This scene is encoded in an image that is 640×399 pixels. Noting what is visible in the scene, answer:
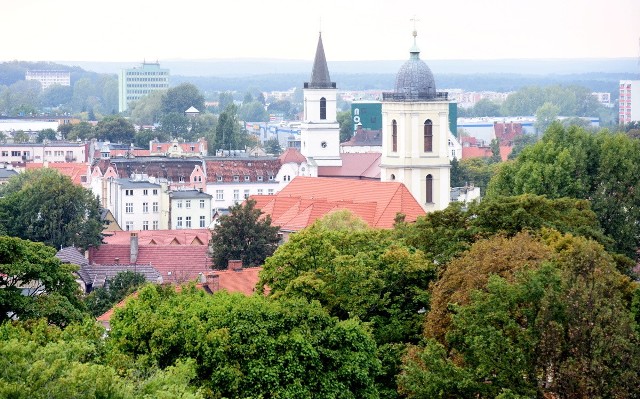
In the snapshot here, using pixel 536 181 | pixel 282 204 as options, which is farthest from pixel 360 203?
pixel 536 181

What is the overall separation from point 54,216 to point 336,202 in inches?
507

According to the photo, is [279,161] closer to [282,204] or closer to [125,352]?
[282,204]

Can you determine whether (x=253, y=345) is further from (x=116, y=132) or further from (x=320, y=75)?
(x=116, y=132)

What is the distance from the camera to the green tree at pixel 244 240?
70438 millimetres

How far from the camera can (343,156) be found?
361ft

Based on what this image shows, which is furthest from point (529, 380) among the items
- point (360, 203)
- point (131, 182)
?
point (131, 182)

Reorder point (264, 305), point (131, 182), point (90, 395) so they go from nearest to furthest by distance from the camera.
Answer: point (90, 395) < point (264, 305) < point (131, 182)

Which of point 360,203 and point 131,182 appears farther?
point 131,182

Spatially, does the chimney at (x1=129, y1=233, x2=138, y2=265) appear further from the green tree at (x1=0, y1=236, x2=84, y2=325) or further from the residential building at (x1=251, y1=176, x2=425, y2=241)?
the green tree at (x1=0, y1=236, x2=84, y2=325)

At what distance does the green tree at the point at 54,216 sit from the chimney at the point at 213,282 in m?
22.2

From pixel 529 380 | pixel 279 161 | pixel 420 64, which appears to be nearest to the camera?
pixel 529 380

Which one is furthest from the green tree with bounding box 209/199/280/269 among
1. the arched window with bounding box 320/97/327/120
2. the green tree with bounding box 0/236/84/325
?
the arched window with bounding box 320/97/327/120

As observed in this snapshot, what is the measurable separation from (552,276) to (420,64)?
170ft

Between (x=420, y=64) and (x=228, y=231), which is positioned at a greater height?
(x=420, y=64)
